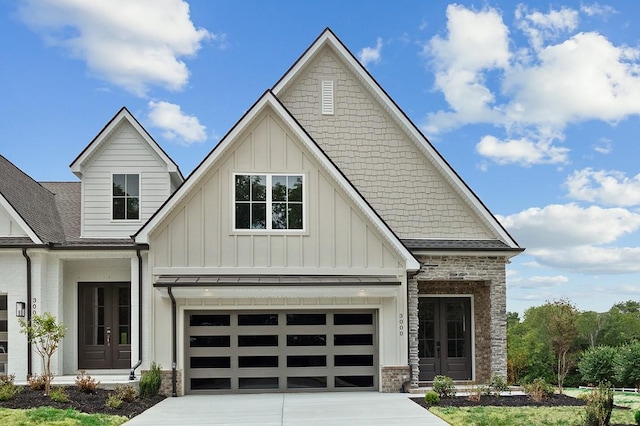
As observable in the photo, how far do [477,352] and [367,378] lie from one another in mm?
3670

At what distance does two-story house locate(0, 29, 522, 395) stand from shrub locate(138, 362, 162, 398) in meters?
0.34

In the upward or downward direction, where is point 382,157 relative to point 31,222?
upward

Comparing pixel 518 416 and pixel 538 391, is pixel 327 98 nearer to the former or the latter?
pixel 538 391

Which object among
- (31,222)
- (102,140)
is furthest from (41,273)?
(102,140)

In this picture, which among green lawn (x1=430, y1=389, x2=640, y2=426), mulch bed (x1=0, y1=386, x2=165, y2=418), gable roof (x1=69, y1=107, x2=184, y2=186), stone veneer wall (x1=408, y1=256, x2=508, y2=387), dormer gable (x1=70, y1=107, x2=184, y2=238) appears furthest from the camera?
dormer gable (x1=70, y1=107, x2=184, y2=238)

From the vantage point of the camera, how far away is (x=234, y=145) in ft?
50.4

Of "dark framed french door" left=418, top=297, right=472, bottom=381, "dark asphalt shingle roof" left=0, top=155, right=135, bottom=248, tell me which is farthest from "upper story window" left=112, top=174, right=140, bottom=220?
"dark framed french door" left=418, top=297, right=472, bottom=381

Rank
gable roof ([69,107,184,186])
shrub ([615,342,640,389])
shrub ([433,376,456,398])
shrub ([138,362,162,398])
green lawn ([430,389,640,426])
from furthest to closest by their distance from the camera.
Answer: shrub ([615,342,640,389]) < gable roof ([69,107,184,186]) < shrub ([138,362,162,398]) < shrub ([433,376,456,398]) < green lawn ([430,389,640,426])

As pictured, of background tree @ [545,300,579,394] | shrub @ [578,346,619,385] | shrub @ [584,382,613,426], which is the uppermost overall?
background tree @ [545,300,579,394]

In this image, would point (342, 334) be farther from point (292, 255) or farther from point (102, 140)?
point (102, 140)

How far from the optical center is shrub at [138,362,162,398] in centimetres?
1432

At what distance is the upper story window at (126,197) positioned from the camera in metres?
17.7

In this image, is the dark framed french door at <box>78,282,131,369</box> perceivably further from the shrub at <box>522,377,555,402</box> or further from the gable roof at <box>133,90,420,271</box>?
the shrub at <box>522,377,555,402</box>

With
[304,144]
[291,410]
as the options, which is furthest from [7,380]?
[304,144]
